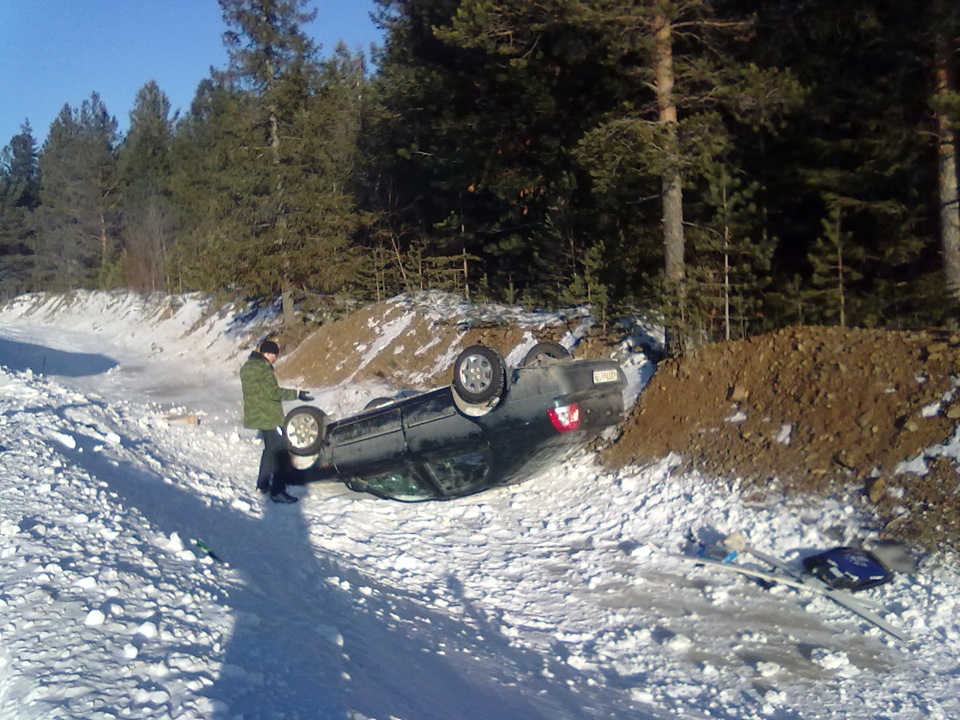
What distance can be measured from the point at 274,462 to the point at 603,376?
3779 mm

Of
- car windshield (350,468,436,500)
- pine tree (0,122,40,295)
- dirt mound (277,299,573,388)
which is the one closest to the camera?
car windshield (350,468,436,500)

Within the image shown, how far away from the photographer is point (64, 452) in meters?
8.58

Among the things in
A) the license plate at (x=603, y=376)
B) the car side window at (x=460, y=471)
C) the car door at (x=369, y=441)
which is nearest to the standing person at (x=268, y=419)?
the car door at (x=369, y=441)

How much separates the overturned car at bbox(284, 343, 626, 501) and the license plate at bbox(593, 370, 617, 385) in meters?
0.01

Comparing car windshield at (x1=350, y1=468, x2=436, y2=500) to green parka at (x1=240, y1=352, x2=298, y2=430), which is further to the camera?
green parka at (x1=240, y1=352, x2=298, y2=430)

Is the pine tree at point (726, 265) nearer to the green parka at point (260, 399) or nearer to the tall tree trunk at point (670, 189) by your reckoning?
the tall tree trunk at point (670, 189)

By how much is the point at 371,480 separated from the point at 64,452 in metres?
3.42

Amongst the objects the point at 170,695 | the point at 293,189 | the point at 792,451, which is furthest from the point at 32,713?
the point at 293,189

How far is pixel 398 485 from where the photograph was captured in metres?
8.50

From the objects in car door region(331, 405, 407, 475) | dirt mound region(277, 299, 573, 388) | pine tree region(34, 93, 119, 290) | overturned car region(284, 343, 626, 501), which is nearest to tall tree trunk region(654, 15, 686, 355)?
overturned car region(284, 343, 626, 501)

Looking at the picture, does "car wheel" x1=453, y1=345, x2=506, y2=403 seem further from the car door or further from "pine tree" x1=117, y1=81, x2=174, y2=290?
"pine tree" x1=117, y1=81, x2=174, y2=290

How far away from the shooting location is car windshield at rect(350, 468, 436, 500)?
8.32 metres

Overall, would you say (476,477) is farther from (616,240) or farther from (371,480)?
(616,240)

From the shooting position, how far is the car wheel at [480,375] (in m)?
7.40
